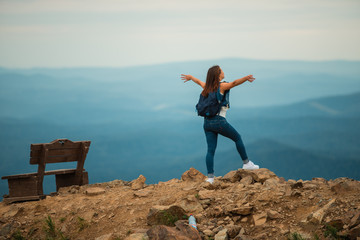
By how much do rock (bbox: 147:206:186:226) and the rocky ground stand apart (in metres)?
0.02

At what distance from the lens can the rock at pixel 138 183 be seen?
33.5ft

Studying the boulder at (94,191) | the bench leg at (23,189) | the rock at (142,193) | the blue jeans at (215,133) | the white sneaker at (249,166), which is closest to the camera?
the blue jeans at (215,133)

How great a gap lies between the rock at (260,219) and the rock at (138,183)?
11.2 ft

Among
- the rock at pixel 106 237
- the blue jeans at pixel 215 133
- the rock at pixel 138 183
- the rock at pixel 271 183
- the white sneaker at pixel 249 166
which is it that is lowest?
the rock at pixel 106 237

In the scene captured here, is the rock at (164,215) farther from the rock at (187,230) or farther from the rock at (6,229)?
the rock at (6,229)

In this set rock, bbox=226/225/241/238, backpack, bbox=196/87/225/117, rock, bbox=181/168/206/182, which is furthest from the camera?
rock, bbox=181/168/206/182

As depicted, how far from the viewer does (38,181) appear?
33.9 ft

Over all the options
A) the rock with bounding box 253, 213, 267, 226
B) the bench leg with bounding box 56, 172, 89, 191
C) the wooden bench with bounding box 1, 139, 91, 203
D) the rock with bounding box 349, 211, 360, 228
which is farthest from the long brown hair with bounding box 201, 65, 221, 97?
the bench leg with bounding box 56, 172, 89, 191

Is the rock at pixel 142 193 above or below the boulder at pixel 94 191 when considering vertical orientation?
above

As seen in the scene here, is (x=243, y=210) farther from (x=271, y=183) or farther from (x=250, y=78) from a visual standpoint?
(x=250, y=78)

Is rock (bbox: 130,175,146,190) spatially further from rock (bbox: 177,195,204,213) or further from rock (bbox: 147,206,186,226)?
rock (bbox: 147,206,186,226)

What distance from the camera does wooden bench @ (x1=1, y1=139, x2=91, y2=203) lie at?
10172 mm

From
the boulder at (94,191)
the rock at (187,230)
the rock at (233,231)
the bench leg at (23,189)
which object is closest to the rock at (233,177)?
the rock at (233,231)

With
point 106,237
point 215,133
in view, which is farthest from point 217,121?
point 106,237
